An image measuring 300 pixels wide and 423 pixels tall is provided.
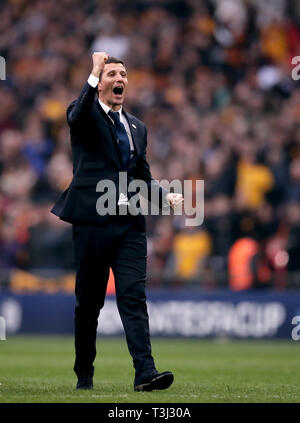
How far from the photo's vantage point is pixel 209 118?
64.2 feet

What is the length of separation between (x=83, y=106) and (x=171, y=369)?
4049 mm

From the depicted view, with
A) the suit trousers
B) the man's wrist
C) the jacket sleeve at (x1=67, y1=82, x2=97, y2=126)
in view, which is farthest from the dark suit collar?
the suit trousers

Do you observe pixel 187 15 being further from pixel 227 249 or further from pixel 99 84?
pixel 99 84

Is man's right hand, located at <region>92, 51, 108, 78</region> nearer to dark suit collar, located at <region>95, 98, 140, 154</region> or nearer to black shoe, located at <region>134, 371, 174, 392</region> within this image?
dark suit collar, located at <region>95, 98, 140, 154</region>

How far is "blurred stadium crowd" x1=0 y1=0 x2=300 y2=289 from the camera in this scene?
17062 millimetres

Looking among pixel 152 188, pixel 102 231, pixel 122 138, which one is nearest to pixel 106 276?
pixel 102 231

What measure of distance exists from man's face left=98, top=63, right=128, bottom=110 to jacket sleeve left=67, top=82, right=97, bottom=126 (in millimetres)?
307

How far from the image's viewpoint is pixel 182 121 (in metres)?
20.1

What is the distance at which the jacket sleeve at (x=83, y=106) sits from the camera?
8242mm

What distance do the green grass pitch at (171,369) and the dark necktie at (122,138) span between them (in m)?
1.79

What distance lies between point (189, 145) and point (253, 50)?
219 cm

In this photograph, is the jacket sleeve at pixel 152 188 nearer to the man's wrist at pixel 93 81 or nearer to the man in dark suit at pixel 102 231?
the man in dark suit at pixel 102 231

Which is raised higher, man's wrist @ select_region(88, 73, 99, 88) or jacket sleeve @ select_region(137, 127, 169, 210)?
man's wrist @ select_region(88, 73, 99, 88)
